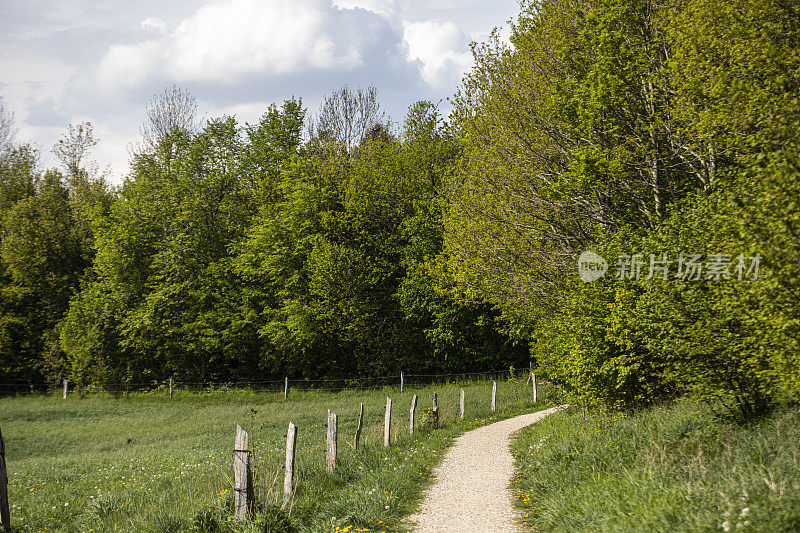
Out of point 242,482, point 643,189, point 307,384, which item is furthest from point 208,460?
point 307,384

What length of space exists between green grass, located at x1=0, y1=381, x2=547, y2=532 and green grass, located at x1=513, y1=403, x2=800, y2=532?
2456 millimetres

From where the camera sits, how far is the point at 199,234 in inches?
1366

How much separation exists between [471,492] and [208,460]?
271 inches

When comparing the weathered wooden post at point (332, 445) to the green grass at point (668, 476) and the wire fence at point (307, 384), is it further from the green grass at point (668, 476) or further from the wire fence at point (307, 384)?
the wire fence at point (307, 384)

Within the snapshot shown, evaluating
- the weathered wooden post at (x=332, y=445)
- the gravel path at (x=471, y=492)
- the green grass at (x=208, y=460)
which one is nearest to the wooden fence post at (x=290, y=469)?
the green grass at (x=208, y=460)

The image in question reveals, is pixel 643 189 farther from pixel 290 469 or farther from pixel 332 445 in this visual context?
pixel 290 469

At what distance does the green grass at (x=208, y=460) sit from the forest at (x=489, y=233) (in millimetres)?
4431

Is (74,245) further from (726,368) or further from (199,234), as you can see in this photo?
(726,368)

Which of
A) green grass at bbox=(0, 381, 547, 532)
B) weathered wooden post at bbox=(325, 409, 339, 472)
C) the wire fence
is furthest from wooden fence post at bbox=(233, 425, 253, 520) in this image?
the wire fence

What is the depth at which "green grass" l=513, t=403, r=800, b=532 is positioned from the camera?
5094 millimetres

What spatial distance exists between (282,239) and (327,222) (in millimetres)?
3074

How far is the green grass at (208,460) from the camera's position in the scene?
7.89 m

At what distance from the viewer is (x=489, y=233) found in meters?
19.1

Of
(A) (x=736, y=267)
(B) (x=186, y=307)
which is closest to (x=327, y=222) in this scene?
(B) (x=186, y=307)
